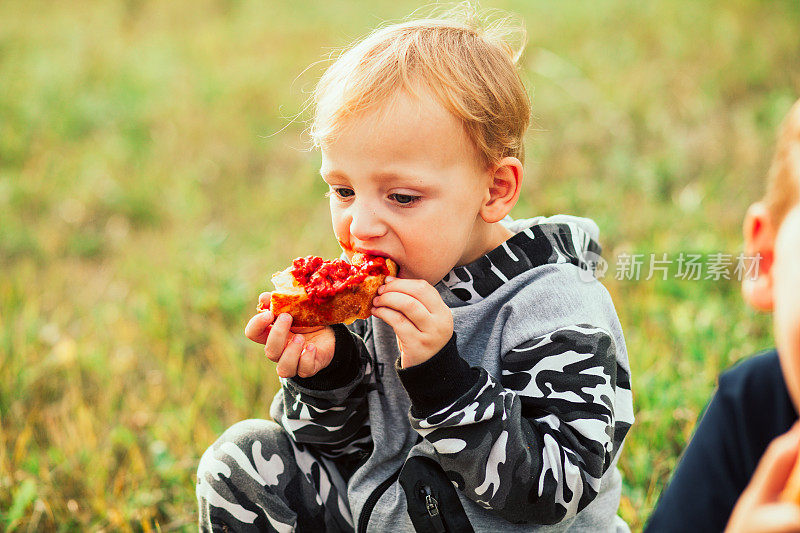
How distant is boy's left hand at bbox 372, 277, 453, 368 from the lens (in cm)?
177

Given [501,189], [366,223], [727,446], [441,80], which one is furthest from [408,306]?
[727,446]

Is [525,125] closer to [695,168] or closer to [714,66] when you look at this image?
[695,168]

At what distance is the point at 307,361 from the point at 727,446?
1020 mm

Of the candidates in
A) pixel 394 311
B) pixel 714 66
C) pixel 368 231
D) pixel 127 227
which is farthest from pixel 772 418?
pixel 714 66

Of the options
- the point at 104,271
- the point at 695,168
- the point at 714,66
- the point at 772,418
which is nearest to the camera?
the point at 772,418

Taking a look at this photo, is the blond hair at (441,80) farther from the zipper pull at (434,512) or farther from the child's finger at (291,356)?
the zipper pull at (434,512)

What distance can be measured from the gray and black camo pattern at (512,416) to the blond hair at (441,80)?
0.31 m

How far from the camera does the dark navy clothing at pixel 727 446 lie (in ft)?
4.67

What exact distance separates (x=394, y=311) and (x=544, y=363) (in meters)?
0.37

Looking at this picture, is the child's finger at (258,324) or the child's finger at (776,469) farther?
the child's finger at (258,324)

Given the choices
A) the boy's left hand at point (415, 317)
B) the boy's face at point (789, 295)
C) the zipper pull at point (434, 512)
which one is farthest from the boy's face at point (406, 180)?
the boy's face at point (789, 295)

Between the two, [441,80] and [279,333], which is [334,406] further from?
[441,80]

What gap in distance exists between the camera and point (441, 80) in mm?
1883

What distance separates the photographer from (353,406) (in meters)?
2.16
